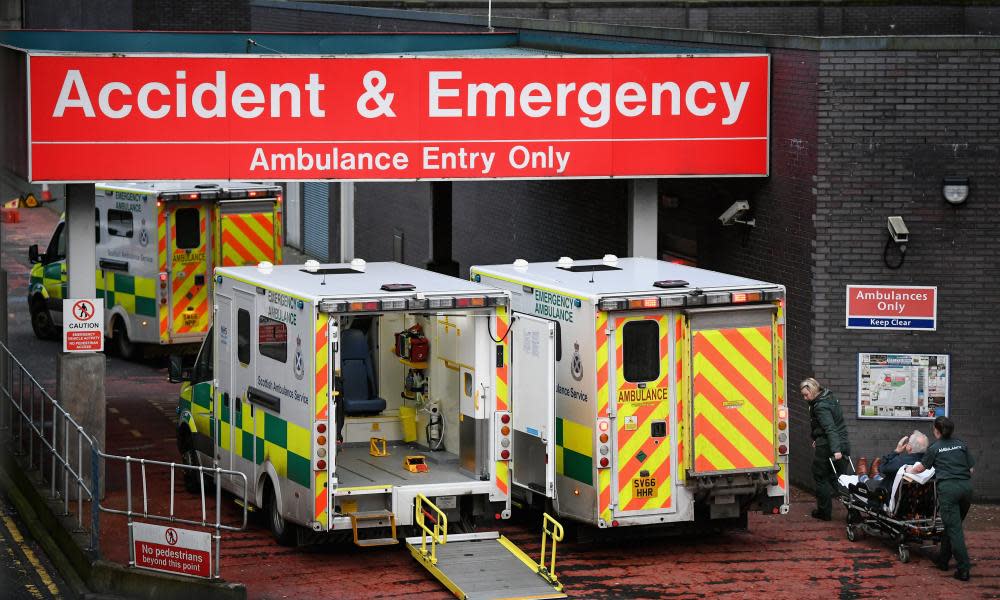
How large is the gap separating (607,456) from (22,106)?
6.53 metres

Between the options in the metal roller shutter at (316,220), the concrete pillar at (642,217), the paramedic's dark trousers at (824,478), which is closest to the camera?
the paramedic's dark trousers at (824,478)

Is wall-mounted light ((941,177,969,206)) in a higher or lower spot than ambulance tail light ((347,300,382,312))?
higher

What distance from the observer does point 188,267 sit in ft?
80.3

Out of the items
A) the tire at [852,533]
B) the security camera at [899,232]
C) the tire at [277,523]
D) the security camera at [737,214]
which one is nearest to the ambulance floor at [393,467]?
the tire at [277,523]

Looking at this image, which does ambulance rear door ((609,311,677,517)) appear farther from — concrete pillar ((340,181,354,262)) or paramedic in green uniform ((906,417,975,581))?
concrete pillar ((340,181,354,262))

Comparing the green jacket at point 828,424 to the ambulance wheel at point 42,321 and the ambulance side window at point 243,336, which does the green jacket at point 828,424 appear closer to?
the ambulance side window at point 243,336

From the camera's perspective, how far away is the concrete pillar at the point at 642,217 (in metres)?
18.7

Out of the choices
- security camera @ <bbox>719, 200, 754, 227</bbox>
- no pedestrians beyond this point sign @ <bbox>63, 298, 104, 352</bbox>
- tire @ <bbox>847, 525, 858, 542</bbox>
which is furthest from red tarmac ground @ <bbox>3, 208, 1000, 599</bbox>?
security camera @ <bbox>719, 200, 754, 227</bbox>

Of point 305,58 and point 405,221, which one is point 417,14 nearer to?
point 405,221

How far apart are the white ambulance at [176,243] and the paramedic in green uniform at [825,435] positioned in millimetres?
10113

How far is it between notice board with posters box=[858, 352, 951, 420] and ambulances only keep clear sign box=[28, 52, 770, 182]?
8.14 ft

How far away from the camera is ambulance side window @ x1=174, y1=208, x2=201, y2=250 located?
957 inches

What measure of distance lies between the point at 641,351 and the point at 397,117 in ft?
13.7

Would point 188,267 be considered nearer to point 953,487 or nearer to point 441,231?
point 441,231
